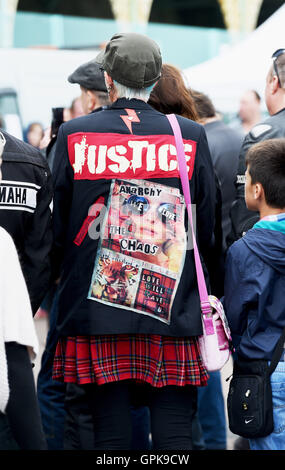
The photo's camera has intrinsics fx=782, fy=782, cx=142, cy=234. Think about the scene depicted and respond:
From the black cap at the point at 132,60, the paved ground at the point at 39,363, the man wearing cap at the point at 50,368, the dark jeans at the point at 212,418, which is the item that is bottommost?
the paved ground at the point at 39,363

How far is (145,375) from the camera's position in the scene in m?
2.65

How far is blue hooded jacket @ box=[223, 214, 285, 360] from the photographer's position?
274 centimetres

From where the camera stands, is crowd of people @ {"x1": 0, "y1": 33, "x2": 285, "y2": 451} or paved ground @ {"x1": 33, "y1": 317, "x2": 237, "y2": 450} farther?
paved ground @ {"x1": 33, "y1": 317, "x2": 237, "y2": 450}

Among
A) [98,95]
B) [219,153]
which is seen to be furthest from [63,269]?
[219,153]

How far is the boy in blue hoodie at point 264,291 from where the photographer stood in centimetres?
273

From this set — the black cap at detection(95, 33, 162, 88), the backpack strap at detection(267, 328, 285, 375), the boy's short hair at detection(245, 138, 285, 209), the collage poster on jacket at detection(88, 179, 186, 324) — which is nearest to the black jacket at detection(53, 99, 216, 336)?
the collage poster on jacket at detection(88, 179, 186, 324)

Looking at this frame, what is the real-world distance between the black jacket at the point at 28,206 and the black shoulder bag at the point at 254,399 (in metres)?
0.80

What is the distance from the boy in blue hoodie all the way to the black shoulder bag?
0.02 meters

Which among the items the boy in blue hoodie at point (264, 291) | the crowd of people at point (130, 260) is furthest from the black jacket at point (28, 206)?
the boy in blue hoodie at point (264, 291)

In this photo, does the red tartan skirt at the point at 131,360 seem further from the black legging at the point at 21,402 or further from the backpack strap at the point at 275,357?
the black legging at the point at 21,402

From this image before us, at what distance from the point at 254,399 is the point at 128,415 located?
441 mm

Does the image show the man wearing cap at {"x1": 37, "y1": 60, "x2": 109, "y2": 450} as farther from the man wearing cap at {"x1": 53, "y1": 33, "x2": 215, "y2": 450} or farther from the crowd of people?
the man wearing cap at {"x1": 53, "y1": 33, "x2": 215, "y2": 450}

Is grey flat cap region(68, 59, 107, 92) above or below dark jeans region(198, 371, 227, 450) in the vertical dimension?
above
